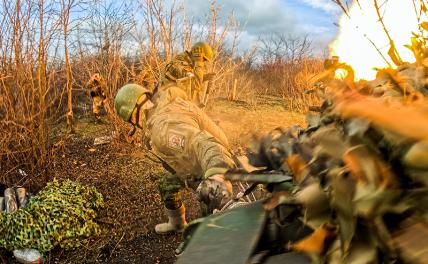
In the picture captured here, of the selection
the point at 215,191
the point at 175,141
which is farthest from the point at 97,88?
the point at 215,191

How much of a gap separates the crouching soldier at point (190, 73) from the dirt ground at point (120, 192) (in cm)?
61

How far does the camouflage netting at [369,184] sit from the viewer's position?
0.99 metres

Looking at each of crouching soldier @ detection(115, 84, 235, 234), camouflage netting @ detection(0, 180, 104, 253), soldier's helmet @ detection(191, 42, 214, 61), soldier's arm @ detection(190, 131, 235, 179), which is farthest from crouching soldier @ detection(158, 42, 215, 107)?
camouflage netting @ detection(0, 180, 104, 253)

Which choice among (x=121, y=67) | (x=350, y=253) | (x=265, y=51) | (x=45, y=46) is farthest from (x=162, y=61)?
(x=265, y=51)

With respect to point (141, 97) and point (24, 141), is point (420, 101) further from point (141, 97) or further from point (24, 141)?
point (24, 141)

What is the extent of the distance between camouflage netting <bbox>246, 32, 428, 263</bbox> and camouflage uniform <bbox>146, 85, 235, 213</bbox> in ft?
6.43

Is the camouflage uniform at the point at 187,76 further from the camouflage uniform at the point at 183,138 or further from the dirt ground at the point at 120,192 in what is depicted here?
the dirt ground at the point at 120,192

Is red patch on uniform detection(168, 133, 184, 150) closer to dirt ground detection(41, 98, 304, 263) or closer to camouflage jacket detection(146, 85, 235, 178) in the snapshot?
camouflage jacket detection(146, 85, 235, 178)

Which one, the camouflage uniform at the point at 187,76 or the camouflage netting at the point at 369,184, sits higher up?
the camouflage uniform at the point at 187,76

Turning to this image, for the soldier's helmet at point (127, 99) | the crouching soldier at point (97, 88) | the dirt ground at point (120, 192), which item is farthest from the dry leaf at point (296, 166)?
the crouching soldier at point (97, 88)

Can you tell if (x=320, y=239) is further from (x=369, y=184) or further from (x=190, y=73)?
(x=190, y=73)

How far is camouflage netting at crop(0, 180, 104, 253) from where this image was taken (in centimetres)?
626

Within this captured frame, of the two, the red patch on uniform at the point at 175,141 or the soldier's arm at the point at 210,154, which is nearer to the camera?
the soldier's arm at the point at 210,154

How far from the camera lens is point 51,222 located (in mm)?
6398
